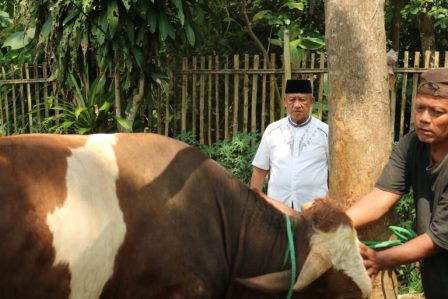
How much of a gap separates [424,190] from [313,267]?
2.44 feet

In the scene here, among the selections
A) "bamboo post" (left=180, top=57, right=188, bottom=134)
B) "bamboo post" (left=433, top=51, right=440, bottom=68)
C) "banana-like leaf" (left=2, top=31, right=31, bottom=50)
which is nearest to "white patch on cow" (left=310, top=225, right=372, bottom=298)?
"bamboo post" (left=433, top=51, right=440, bottom=68)

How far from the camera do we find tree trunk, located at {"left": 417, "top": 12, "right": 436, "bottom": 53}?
10.3 m

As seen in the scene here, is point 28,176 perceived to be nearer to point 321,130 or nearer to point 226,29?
point 321,130

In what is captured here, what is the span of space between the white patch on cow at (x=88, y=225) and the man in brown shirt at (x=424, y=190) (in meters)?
1.26

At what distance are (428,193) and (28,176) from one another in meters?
1.99

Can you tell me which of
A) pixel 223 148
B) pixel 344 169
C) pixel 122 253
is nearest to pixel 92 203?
pixel 122 253

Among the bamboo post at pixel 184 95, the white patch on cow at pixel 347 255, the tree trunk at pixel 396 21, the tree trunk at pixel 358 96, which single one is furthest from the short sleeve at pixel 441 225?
the tree trunk at pixel 396 21

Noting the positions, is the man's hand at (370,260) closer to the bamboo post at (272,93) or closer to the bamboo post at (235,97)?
the bamboo post at (272,93)

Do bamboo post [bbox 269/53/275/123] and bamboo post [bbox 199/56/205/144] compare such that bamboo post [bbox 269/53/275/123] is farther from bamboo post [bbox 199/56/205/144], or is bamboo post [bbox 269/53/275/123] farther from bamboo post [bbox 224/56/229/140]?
bamboo post [bbox 199/56/205/144]

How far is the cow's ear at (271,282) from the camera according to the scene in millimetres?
3152

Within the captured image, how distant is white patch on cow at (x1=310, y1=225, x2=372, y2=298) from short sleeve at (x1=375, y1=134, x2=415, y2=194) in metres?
0.45

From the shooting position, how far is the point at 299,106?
495 cm

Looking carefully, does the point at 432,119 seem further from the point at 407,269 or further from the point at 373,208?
the point at 407,269

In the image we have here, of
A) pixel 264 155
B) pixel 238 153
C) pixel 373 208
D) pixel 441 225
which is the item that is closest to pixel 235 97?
pixel 238 153
